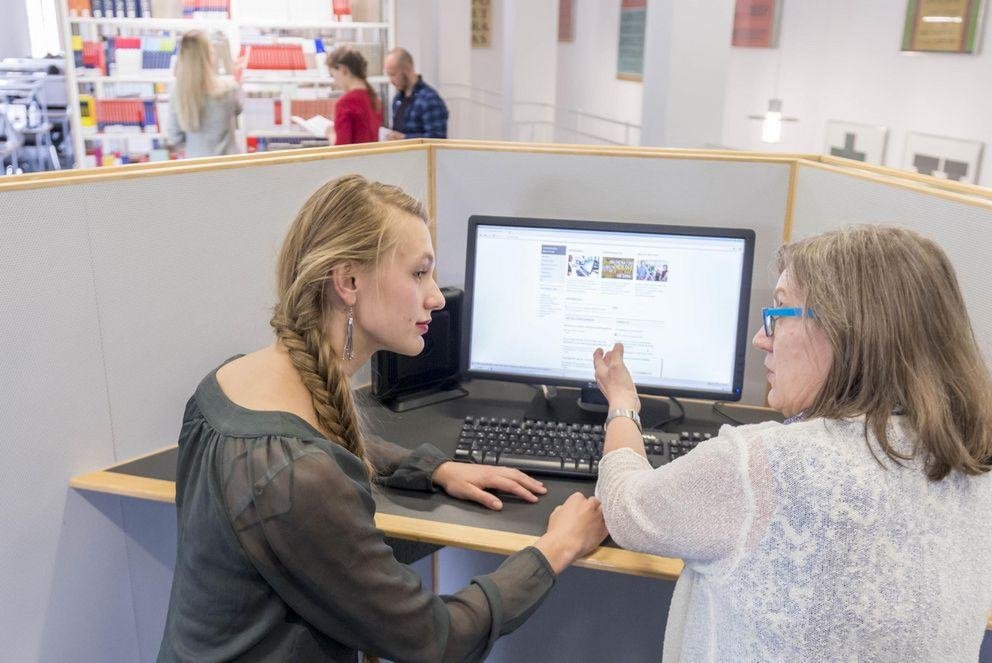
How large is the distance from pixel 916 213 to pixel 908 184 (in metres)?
0.06

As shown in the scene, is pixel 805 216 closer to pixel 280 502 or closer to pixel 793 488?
pixel 793 488

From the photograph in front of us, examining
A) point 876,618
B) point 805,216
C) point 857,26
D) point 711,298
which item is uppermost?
point 857,26

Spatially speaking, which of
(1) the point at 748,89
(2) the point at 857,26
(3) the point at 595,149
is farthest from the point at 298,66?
(3) the point at 595,149

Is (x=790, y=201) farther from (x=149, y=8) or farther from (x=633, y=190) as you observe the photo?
(x=149, y=8)

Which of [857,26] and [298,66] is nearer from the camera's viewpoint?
[857,26]

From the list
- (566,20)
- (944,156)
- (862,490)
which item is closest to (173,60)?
(566,20)

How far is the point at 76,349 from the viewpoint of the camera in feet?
4.80

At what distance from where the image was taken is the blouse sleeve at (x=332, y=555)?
956mm

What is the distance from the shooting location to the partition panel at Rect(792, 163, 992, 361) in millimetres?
1379

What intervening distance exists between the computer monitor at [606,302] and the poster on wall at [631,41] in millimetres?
5148

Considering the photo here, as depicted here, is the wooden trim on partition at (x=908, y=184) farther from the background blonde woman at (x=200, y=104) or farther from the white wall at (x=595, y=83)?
the white wall at (x=595, y=83)

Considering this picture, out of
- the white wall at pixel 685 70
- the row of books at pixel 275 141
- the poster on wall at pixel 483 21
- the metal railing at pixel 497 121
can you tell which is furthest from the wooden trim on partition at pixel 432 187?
the poster on wall at pixel 483 21

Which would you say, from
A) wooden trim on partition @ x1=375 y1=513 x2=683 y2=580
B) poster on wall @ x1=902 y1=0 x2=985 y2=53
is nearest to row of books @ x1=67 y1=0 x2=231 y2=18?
poster on wall @ x1=902 y1=0 x2=985 y2=53

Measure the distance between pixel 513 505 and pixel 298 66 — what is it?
4969 mm
